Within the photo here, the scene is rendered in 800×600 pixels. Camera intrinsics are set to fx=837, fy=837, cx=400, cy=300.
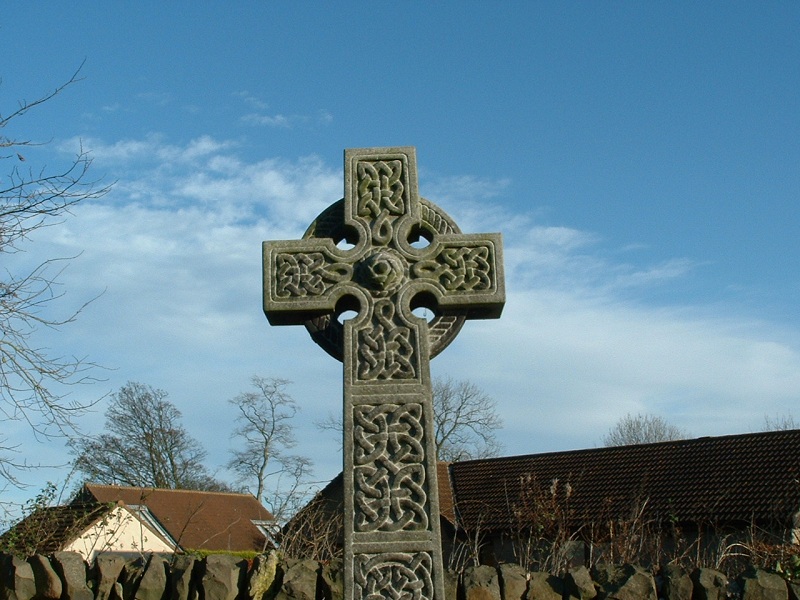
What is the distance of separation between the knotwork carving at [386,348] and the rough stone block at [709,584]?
2.34 m

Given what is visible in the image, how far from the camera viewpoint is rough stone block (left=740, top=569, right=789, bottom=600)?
505 centimetres

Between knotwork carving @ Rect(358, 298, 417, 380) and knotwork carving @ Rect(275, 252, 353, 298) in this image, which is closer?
knotwork carving @ Rect(358, 298, 417, 380)

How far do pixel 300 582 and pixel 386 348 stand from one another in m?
1.61

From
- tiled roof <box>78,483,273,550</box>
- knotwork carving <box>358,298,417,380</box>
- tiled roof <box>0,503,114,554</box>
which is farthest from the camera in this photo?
tiled roof <box>78,483,273,550</box>

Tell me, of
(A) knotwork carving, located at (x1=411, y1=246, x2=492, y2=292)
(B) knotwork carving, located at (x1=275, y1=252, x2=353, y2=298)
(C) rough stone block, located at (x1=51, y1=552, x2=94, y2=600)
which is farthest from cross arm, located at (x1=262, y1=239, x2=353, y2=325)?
(C) rough stone block, located at (x1=51, y1=552, x2=94, y2=600)

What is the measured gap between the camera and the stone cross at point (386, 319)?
4051 mm

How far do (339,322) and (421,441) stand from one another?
86 centimetres

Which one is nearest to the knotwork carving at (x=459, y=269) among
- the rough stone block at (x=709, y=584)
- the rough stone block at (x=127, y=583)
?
the rough stone block at (x=709, y=584)

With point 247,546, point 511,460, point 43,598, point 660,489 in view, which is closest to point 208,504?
point 247,546

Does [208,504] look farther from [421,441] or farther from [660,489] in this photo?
[421,441]

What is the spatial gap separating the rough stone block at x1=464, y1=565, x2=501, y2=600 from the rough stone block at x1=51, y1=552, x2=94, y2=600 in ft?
7.62

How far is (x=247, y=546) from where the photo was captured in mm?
23891

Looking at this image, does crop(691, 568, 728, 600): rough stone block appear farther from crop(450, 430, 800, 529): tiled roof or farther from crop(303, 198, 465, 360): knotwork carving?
crop(450, 430, 800, 529): tiled roof

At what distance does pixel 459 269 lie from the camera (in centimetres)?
473
